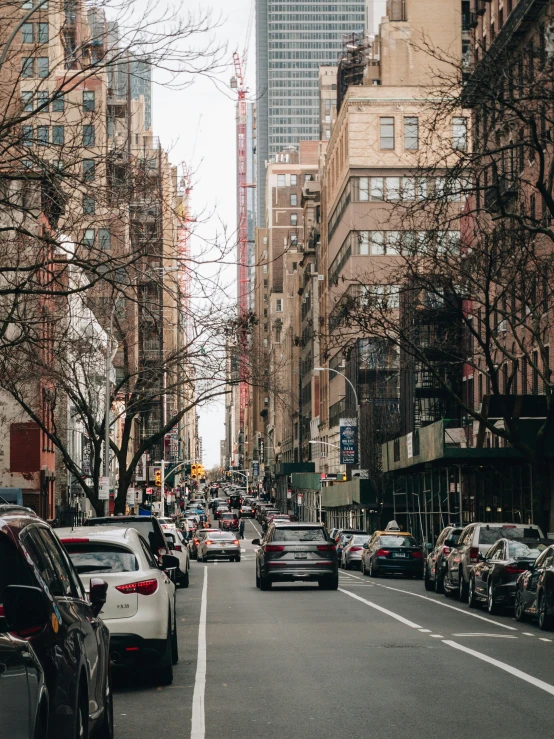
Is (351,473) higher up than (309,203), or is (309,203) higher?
(309,203)

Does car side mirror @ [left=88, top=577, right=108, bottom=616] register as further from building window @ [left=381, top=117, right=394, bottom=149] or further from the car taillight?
building window @ [left=381, top=117, right=394, bottom=149]

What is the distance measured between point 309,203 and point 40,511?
268 feet

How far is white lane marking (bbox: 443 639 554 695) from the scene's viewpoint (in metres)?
13.3

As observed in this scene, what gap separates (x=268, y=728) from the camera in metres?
10.8

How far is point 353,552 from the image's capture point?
50.8 m

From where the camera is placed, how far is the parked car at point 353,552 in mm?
50719

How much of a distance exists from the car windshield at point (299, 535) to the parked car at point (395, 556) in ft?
31.1

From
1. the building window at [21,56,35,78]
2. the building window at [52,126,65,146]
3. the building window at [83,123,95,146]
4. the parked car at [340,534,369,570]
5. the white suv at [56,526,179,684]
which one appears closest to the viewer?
the white suv at [56,526,179,684]

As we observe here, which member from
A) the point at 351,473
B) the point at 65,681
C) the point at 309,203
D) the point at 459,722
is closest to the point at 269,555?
the point at 459,722

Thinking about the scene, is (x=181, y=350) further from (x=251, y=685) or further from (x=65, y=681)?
(x=65, y=681)

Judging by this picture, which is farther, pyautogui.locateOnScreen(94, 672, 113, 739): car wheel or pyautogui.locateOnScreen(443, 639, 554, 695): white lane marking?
pyautogui.locateOnScreen(443, 639, 554, 695): white lane marking

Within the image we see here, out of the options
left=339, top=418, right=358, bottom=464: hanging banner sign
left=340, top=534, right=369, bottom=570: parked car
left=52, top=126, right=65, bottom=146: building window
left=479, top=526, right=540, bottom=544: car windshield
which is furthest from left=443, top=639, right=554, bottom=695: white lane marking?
left=339, top=418, right=358, bottom=464: hanging banner sign

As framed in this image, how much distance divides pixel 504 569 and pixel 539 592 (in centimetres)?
328

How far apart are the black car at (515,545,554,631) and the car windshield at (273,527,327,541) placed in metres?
10.3
